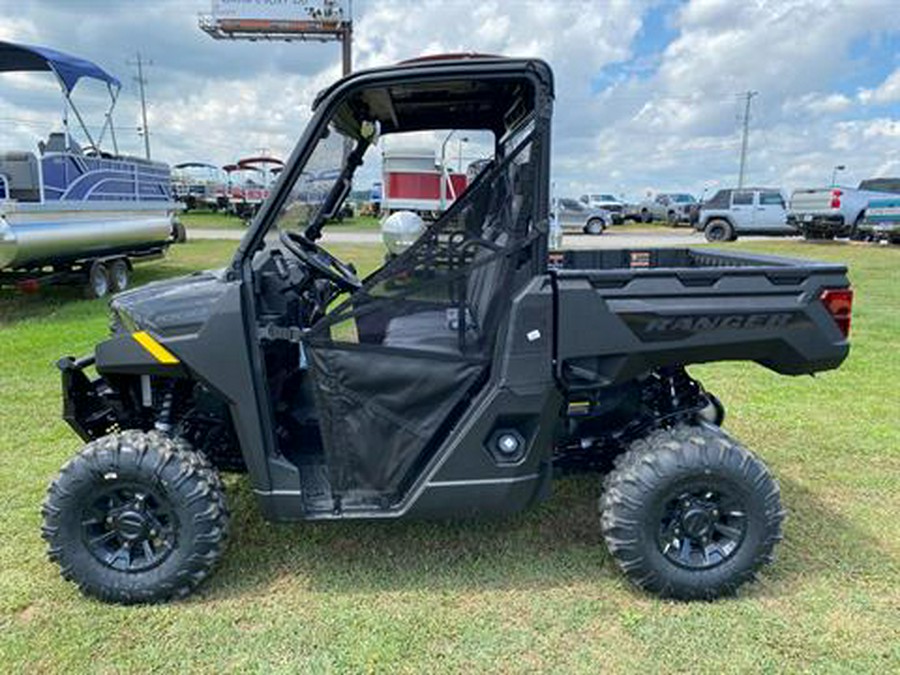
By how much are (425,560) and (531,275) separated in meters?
1.37

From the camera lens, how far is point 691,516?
2.68m

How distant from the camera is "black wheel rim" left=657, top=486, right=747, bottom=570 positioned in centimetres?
268

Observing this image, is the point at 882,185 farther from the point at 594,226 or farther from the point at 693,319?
the point at 693,319

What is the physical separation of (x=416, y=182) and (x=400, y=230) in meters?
5.21

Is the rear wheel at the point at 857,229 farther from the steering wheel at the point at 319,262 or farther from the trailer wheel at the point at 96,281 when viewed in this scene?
the steering wheel at the point at 319,262

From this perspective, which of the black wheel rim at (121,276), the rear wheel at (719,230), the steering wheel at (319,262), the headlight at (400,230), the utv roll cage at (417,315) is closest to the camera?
the utv roll cage at (417,315)

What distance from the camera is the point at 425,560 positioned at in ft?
9.71

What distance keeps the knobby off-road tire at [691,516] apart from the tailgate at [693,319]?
1.27ft

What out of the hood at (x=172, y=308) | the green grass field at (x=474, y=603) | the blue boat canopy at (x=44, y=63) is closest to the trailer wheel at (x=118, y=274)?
the blue boat canopy at (x=44, y=63)

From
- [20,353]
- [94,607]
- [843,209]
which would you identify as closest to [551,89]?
[94,607]

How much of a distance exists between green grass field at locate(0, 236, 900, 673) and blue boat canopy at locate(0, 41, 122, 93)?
7.20m

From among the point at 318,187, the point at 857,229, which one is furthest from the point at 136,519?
the point at 857,229

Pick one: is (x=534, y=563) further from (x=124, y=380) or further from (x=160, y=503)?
(x=124, y=380)

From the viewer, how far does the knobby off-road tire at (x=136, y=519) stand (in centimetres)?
257
